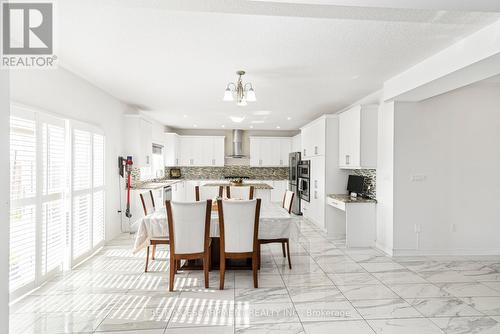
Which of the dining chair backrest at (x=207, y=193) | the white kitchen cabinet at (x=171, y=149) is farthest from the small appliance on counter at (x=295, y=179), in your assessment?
the white kitchen cabinet at (x=171, y=149)

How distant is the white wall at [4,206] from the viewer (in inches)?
55.2

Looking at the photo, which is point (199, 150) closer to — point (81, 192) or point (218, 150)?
point (218, 150)

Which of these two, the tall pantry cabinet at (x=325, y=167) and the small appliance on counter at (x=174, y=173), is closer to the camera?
the tall pantry cabinet at (x=325, y=167)

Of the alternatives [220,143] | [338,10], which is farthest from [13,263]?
[220,143]

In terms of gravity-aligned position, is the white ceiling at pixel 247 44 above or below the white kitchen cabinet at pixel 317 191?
above

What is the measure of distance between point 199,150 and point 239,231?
20.7ft

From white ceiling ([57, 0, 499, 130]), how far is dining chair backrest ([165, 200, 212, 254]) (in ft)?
5.41

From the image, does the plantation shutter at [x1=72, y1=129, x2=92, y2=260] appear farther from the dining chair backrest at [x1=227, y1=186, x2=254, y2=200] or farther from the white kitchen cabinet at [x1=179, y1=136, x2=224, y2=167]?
the white kitchen cabinet at [x1=179, y1=136, x2=224, y2=167]

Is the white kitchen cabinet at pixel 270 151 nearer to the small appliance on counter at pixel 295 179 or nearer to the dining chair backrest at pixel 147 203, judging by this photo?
the small appliance on counter at pixel 295 179

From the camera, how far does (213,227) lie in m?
3.31

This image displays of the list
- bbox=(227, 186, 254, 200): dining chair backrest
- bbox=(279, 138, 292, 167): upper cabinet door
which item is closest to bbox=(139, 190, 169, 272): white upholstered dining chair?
bbox=(227, 186, 254, 200): dining chair backrest

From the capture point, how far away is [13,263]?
2695mm

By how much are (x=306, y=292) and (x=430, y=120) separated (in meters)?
3.15

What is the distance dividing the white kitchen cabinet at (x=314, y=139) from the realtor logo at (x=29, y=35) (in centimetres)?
453
